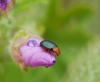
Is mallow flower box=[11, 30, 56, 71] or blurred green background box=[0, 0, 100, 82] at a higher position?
blurred green background box=[0, 0, 100, 82]

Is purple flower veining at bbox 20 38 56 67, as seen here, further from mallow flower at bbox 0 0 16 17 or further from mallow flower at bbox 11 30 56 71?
mallow flower at bbox 0 0 16 17

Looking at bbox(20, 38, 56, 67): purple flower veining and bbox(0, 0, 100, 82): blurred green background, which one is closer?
bbox(20, 38, 56, 67): purple flower veining

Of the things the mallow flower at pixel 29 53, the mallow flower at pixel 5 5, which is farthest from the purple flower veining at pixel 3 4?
the mallow flower at pixel 29 53

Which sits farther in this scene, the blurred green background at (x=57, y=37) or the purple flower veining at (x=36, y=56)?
the blurred green background at (x=57, y=37)

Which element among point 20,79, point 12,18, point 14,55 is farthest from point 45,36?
point 14,55

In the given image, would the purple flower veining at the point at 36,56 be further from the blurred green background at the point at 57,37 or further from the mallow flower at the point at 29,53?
the blurred green background at the point at 57,37

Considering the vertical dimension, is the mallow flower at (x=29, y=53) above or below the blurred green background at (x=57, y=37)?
below

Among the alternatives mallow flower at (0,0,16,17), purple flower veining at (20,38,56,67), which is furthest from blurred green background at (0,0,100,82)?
purple flower veining at (20,38,56,67)
